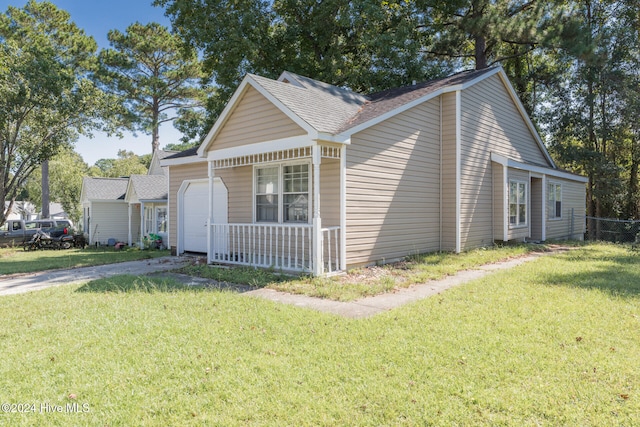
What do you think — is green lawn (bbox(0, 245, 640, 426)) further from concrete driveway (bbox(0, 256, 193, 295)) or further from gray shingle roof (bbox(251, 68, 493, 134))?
gray shingle roof (bbox(251, 68, 493, 134))

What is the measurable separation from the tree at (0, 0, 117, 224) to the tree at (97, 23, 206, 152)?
155 centimetres

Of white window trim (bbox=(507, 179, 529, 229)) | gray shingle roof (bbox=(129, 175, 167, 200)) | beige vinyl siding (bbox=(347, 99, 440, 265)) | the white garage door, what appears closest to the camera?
beige vinyl siding (bbox=(347, 99, 440, 265))

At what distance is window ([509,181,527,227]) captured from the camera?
13617 millimetres

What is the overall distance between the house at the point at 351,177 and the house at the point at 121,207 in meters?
5.77

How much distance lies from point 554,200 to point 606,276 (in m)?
9.08

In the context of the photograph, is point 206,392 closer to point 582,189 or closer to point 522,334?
point 522,334

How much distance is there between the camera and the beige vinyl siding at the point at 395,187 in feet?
29.7

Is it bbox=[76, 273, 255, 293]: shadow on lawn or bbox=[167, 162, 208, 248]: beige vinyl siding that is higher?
bbox=[167, 162, 208, 248]: beige vinyl siding

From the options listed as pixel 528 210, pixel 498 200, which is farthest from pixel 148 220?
pixel 528 210

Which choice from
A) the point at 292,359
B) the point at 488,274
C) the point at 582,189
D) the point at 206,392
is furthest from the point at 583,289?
the point at 582,189

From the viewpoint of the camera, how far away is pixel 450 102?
11.7m

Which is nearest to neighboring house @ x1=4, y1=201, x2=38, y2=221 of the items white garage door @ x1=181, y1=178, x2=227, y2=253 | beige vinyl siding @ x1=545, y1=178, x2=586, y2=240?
white garage door @ x1=181, y1=178, x2=227, y2=253

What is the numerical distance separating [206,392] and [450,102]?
1068 cm

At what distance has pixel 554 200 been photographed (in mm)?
16266
